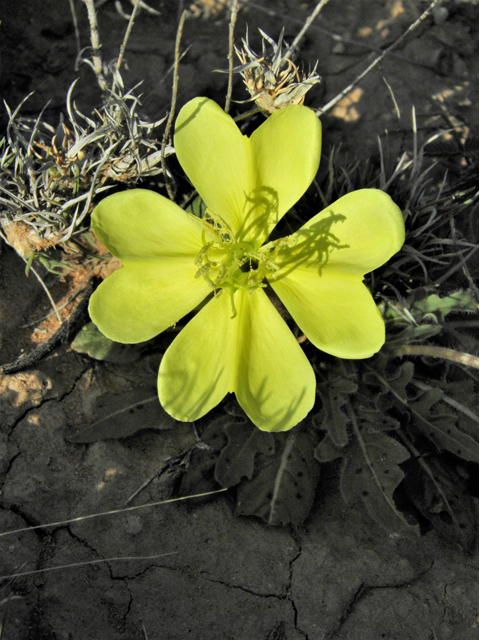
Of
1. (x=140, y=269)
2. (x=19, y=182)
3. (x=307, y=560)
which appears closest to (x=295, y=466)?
(x=307, y=560)

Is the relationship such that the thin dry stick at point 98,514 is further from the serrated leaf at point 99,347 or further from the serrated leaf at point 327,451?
the serrated leaf at point 99,347

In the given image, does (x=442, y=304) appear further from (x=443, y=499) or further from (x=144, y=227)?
(x=144, y=227)

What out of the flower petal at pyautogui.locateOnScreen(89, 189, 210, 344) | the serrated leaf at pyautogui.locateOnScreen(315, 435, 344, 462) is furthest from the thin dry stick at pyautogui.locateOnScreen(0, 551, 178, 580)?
the flower petal at pyautogui.locateOnScreen(89, 189, 210, 344)

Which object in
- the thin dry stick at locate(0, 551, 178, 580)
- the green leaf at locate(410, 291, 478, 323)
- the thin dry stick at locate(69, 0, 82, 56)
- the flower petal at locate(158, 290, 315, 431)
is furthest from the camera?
the thin dry stick at locate(69, 0, 82, 56)

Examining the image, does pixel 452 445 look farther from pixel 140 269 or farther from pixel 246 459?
pixel 140 269

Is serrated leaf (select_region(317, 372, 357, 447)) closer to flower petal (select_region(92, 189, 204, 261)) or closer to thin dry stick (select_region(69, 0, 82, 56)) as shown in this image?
flower petal (select_region(92, 189, 204, 261))

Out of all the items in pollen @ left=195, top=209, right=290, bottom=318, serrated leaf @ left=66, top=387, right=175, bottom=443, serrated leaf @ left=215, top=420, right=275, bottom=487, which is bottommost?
serrated leaf @ left=215, top=420, right=275, bottom=487

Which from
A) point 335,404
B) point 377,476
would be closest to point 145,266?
point 335,404

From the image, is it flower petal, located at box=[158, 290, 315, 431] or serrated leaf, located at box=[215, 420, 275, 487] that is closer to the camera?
flower petal, located at box=[158, 290, 315, 431]
